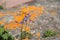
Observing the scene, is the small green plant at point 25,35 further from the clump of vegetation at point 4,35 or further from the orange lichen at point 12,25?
the clump of vegetation at point 4,35

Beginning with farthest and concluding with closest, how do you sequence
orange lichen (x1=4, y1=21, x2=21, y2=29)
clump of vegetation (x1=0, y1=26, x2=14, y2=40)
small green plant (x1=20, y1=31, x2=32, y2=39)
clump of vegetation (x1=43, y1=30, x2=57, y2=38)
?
orange lichen (x1=4, y1=21, x2=21, y2=29)
clump of vegetation (x1=43, y1=30, x2=57, y2=38)
small green plant (x1=20, y1=31, x2=32, y2=39)
clump of vegetation (x1=0, y1=26, x2=14, y2=40)

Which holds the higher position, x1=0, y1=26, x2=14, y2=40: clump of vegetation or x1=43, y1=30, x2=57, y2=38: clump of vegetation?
x1=0, y1=26, x2=14, y2=40: clump of vegetation

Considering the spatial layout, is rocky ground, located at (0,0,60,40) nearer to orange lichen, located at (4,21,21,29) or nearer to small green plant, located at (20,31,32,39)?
small green plant, located at (20,31,32,39)

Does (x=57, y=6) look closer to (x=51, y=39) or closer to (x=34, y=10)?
(x=34, y=10)

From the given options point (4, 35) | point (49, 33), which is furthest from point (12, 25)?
point (4, 35)

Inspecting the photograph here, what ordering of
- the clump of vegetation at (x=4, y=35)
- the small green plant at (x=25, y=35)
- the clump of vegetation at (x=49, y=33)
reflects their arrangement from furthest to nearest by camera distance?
the clump of vegetation at (x=49, y=33) → the small green plant at (x=25, y=35) → the clump of vegetation at (x=4, y=35)

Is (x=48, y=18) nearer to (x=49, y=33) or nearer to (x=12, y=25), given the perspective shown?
(x=49, y=33)

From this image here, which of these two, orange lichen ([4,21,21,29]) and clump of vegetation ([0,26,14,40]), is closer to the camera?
clump of vegetation ([0,26,14,40])

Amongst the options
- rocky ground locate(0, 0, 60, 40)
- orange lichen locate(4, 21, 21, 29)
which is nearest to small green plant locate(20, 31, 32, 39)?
rocky ground locate(0, 0, 60, 40)

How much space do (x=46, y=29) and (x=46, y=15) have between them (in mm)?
563

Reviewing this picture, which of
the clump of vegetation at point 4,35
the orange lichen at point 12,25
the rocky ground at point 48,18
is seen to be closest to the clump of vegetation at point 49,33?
the rocky ground at point 48,18

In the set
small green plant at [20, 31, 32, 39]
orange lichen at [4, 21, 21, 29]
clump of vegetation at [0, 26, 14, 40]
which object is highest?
clump of vegetation at [0, 26, 14, 40]

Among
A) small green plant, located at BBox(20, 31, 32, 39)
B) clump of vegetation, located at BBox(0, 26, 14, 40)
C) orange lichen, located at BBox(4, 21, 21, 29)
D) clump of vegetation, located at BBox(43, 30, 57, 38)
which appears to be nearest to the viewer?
clump of vegetation, located at BBox(0, 26, 14, 40)

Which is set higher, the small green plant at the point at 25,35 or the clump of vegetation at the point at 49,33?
the small green plant at the point at 25,35
